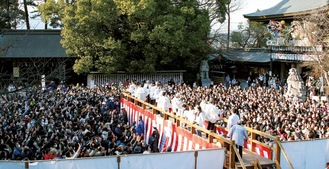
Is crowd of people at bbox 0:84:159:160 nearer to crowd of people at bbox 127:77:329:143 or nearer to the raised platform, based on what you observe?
crowd of people at bbox 127:77:329:143

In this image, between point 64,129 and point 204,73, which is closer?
point 64,129

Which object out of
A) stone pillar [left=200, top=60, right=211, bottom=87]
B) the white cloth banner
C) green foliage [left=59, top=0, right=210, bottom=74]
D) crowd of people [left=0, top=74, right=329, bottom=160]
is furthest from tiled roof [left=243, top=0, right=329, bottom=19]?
the white cloth banner

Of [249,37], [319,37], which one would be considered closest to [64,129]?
[319,37]

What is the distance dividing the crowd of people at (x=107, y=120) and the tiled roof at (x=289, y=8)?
1211 centimetres

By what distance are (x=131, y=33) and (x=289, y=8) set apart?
13581 mm

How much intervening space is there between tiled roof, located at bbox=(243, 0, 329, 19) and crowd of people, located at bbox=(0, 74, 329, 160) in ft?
39.7

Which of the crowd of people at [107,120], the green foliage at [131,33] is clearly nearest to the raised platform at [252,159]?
the crowd of people at [107,120]

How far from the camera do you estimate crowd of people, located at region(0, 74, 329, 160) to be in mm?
11453

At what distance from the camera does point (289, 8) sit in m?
31.9

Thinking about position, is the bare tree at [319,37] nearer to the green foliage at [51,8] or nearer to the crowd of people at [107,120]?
the crowd of people at [107,120]

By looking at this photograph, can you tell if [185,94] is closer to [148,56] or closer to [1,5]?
[148,56]

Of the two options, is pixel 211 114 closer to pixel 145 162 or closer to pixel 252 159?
pixel 252 159

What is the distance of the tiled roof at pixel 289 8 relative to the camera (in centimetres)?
2945

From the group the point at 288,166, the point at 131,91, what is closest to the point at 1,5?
the point at 288,166
